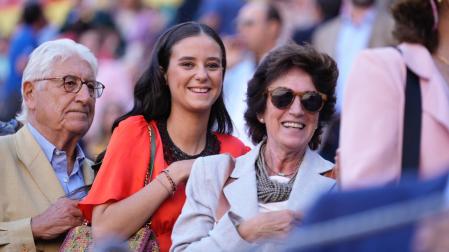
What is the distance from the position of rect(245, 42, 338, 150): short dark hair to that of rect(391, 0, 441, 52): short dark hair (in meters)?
1.39

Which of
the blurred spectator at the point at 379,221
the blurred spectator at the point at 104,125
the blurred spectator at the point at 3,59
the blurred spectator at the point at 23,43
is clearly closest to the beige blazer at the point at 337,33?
the blurred spectator at the point at 104,125

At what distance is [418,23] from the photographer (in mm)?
3770

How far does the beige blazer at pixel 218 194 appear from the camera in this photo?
15.6ft

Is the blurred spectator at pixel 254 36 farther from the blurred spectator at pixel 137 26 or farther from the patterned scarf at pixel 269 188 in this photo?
the patterned scarf at pixel 269 188

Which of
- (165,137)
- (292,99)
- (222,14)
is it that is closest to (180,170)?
(165,137)

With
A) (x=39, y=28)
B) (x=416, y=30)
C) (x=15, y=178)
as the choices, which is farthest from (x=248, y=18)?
(x=416, y=30)

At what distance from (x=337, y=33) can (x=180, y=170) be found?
458 centimetres

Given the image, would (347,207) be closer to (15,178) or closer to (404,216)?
A: (404,216)

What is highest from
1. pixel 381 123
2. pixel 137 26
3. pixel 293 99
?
pixel 381 123

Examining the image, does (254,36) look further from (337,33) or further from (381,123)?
(381,123)

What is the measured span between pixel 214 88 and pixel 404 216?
334cm

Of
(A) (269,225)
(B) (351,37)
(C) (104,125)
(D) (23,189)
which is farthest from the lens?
(C) (104,125)

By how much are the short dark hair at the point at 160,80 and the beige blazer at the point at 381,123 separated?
2.27 meters

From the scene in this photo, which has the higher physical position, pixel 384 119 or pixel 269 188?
pixel 384 119
